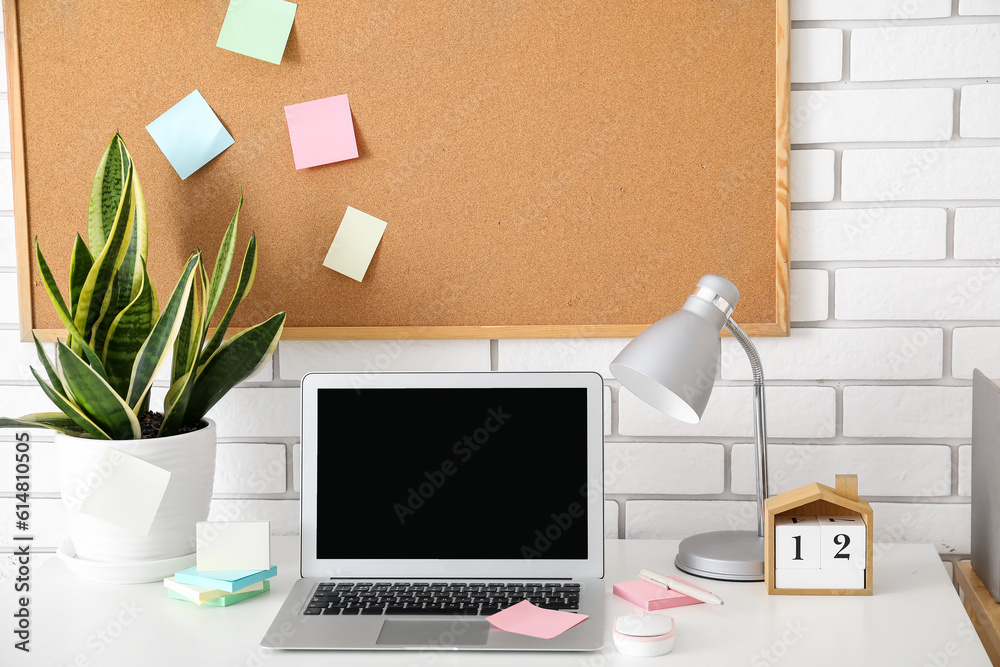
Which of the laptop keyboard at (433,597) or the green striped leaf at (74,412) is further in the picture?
the green striped leaf at (74,412)

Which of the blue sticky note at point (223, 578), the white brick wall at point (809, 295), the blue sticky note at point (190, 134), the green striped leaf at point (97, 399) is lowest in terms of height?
the blue sticky note at point (223, 578)

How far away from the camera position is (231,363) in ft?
3.64

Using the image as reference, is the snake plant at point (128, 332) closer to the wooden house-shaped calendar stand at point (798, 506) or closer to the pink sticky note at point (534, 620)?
the pink sticky note at point (534, 620)

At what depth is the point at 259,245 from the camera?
124 cm

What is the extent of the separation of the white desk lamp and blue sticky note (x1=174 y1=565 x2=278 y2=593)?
495 millimetres

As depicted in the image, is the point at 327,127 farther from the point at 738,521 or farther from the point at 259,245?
the point at 738,521

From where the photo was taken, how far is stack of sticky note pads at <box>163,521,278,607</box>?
3.16 feet

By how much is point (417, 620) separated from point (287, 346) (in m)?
0.53

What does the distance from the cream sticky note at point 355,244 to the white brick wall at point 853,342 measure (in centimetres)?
12

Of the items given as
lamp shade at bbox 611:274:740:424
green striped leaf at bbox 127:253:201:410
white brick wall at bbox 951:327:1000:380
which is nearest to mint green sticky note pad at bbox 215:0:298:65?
green striped leaf at bbox 127:253:201:410

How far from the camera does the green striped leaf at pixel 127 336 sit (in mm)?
1062

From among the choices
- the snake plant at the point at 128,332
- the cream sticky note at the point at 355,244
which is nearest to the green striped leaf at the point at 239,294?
the snake plant at the point at 128,332

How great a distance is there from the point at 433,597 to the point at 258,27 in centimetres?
85

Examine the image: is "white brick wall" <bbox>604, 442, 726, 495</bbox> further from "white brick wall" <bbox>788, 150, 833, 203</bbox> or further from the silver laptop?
"white brick wall" <bbox>788, 150, 833, 203</bbox>
